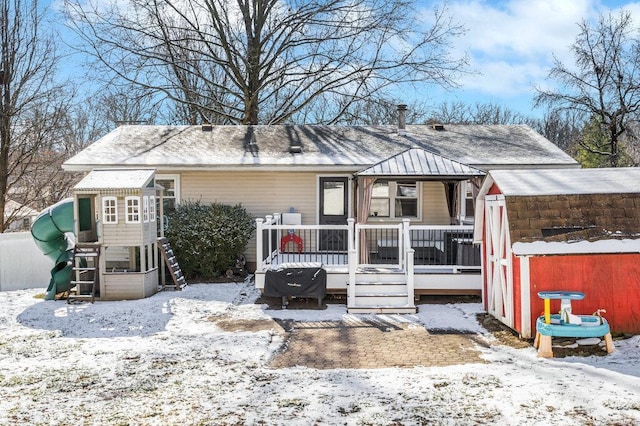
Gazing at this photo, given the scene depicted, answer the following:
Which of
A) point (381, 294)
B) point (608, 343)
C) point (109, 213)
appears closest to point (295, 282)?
point (381, 294)

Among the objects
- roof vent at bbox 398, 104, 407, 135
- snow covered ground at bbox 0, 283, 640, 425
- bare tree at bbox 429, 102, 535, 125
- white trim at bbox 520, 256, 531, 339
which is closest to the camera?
snow covered ground at bbox 0, 283, 640, 425

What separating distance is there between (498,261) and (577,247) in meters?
1.35

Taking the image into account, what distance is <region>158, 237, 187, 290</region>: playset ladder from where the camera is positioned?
36.4 feet

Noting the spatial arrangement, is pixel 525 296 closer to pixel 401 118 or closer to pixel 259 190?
pixel 259 190

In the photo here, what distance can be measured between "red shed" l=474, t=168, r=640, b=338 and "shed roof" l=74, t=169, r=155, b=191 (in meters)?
7.22

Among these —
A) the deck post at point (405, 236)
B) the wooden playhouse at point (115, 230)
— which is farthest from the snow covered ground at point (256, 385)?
the wooden playhouse at point (115, 230)

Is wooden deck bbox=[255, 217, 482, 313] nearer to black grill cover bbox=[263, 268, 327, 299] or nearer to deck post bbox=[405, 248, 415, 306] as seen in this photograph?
deck post bbox=[405, 248, 415, 306]

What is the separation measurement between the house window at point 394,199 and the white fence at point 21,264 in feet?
27.4

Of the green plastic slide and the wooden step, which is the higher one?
the green plastic slide

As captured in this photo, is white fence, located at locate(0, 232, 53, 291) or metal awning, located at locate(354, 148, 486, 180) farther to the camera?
white fence, located at locate(0, 232, 53, 291)

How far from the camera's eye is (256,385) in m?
5.47

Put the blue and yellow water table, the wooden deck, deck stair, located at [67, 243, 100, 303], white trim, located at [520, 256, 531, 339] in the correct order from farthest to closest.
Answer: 1. deck stair, located at [67, 243, 100, 303]
2. the wooden deck
3. white trim, located at [520, 256, 531, 339]
4. the blue and yellow water table

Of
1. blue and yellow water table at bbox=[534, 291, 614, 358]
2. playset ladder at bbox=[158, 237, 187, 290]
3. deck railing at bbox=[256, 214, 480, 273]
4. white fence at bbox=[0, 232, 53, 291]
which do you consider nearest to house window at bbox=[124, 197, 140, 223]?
playset ladder at bbox=[158, 237, 187, 290]

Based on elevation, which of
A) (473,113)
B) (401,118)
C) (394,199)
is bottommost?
(394,199)
